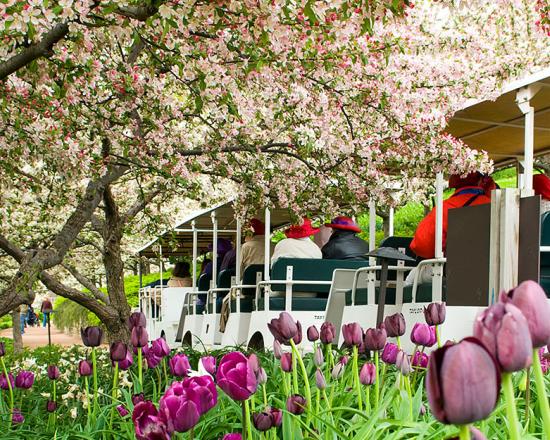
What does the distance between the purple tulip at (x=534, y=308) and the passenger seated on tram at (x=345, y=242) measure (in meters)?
8.69

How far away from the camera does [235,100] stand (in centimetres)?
736

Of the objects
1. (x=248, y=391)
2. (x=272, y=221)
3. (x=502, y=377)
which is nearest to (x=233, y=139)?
(x=272, y=221)

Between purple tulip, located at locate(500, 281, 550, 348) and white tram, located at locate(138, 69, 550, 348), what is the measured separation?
3574 millimetres

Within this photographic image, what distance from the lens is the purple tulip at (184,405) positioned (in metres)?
1.82

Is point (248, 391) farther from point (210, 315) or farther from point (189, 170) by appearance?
point (210, 315)

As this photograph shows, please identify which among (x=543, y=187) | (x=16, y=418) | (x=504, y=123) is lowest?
(x=16, y=418)

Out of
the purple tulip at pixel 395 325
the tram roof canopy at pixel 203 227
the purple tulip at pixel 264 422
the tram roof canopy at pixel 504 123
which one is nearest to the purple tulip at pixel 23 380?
the purple tulip at pixel 395 325

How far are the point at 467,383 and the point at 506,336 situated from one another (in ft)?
0.33

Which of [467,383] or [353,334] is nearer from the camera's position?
[467,383]

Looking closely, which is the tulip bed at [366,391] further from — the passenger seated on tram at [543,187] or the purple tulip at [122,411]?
the passenger seated on tram at [543,187]

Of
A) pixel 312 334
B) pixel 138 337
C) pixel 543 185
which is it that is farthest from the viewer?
pixel 543 185

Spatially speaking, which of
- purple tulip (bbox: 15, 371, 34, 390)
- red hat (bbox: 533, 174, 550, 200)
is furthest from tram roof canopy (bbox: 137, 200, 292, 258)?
purple tulip (bbox: 15, 371, 34, 390)

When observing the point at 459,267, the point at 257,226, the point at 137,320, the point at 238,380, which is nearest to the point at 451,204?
the point at 459,267

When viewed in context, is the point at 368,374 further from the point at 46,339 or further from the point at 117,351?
the point at 46,339
